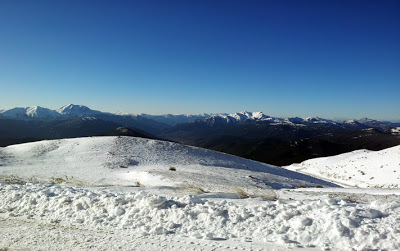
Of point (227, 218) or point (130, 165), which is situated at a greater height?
point (227, 218)

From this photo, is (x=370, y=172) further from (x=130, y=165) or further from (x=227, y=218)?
(x=227, y=218)

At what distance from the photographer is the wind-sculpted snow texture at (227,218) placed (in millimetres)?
6348

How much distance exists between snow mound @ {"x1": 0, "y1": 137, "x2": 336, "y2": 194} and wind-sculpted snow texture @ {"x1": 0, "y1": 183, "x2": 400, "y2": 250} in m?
6.56

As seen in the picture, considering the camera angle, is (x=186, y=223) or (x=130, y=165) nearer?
(x=186, y=223)

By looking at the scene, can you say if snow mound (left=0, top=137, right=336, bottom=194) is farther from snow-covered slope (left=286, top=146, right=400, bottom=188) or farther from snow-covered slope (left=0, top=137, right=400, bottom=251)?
snow-covered slope (left=286, top=146, right=400, bottom=188)

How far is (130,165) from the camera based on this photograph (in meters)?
23.4

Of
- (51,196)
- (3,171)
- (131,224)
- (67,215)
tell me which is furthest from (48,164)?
(131,224)

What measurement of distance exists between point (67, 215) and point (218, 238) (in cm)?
574

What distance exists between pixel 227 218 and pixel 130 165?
17.5 meters

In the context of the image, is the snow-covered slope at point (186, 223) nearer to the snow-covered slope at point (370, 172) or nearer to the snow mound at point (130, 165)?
the snow mound at point (130, 165)

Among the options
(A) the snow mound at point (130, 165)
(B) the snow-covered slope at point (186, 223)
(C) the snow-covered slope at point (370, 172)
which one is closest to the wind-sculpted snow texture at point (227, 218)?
(B) the snow-covered slope at point (186, 223)

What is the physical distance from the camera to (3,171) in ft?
61.6

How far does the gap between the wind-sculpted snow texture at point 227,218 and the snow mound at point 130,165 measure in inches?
258

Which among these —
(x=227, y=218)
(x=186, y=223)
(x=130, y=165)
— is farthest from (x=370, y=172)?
(x=186, y=223)
